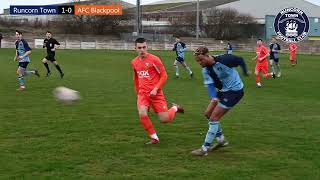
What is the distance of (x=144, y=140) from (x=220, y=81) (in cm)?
214

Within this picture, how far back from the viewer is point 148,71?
9.89 metres

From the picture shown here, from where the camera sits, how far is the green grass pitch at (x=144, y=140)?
7914 mm

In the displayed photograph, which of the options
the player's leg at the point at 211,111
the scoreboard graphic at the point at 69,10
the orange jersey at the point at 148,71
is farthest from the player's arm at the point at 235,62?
the scoreboard graphic at the point at 69,10

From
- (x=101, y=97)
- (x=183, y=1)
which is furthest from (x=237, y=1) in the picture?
(x=101, y=97)

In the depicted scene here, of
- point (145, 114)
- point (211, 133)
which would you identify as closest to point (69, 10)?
point (145, 114)

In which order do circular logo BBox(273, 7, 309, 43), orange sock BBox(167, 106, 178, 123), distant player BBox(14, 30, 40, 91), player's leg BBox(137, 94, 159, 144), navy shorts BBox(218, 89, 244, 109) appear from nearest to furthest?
navy shorts BBox(218, 89, 244, 109) → player's leg BBox(137, 94, 159, 144) → orange sock BBox(167, 106, 178, 123) → distant player BBox(14, 30, 40, 91) → circular logo BBox(273, 7, 309, 43)

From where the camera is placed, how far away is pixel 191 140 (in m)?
10.2

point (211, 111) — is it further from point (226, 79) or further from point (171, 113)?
point (171, 113)

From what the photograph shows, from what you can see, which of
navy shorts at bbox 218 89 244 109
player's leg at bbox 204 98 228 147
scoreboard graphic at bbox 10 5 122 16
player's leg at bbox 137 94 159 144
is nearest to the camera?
navy shorts at bbox 218 89 244 109

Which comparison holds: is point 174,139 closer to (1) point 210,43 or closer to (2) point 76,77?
(2) point 76,77

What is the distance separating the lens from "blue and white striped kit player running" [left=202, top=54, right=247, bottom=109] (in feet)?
28.4

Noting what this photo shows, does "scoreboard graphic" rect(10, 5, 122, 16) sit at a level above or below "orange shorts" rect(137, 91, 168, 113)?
above

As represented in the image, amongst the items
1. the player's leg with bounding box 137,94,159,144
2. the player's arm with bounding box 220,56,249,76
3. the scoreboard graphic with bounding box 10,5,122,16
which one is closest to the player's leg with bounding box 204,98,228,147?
the player's arm with bounding box 220,56,249,76

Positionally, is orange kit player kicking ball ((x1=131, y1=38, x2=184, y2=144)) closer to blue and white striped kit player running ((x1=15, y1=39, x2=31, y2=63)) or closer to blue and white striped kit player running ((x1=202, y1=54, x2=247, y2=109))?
blue and white striped kit player running ((x1=202, y1=54, x2=247, y2=109))
